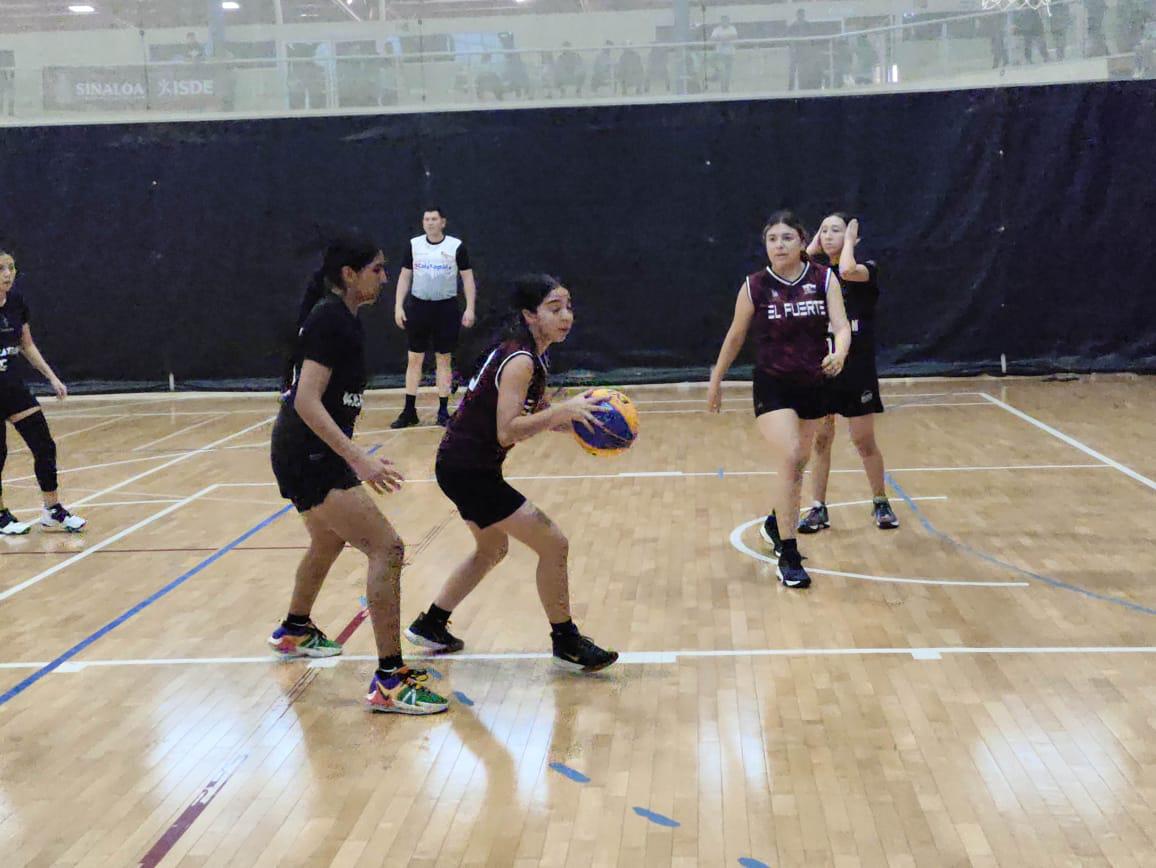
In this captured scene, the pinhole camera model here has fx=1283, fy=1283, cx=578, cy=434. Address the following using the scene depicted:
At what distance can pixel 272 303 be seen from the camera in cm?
1552

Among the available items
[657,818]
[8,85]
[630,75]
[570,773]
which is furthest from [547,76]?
[657,818]

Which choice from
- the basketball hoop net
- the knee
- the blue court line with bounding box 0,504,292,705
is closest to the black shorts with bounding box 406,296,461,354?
the blue court line with bounding box 0,504,292,705

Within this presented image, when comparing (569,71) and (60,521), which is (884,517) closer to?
(60,521)

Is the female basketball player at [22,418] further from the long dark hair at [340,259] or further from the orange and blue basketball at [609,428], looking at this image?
the orange and blue basketball at [609,428]

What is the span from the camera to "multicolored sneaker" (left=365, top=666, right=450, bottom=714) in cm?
489

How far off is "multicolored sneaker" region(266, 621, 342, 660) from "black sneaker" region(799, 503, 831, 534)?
3.20 metres

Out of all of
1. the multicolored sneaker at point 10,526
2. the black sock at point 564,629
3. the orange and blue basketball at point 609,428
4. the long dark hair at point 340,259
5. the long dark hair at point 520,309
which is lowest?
the multicolored sneaker at point 10,526

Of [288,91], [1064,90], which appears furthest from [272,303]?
[1064,90]

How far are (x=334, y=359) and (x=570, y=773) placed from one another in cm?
174

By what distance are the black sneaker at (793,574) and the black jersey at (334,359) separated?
8.41 feet

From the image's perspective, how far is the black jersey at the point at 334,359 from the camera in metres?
4.77

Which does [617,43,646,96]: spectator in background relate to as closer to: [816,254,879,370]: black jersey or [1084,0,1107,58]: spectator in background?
[1084,0,1107,58]: spectator in background

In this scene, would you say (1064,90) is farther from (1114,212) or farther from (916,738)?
(916,738)

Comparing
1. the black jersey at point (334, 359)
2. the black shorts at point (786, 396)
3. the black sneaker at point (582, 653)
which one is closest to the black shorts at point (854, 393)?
the black shorts at point (786, 396)
